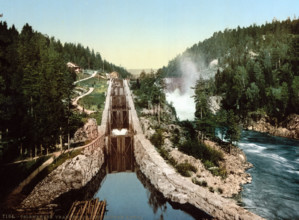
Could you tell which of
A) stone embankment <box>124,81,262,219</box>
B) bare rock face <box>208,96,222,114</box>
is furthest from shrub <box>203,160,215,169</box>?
bare rock face <box>208,96,222,114</box>

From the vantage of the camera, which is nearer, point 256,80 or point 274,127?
point 274,127

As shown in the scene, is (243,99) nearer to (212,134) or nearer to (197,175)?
(212,134)

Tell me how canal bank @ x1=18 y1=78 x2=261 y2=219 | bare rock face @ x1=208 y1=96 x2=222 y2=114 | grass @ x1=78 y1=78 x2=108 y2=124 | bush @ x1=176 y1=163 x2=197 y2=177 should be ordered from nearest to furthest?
1. canal bank @ x1=18 y1=78 x2=261 y2=219
2. bush @ x1=176 y1=163 x2=197 y2=177
3. grass @ x1=78 y1=78 x2=108 y2=124
4. bare rock face @ x1=208 y1=96 x2=222 y2=114

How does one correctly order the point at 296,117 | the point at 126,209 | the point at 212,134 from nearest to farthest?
the point at 126,209 < the point at 212,134 < the point at 296,117

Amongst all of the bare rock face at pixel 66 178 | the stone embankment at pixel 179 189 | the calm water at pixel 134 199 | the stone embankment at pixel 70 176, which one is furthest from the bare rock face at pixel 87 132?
the stone embankment at pixel 179 189

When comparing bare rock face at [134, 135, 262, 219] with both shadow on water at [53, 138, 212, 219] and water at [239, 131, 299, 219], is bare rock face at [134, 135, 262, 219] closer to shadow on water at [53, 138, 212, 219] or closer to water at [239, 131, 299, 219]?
shadow on water at [53, 138, 212, 219]

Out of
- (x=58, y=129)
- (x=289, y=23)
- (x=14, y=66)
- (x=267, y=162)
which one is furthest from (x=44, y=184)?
(x=289, y=23)

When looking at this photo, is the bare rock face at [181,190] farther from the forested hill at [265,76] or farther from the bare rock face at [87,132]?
the forested hill at [265,76]
